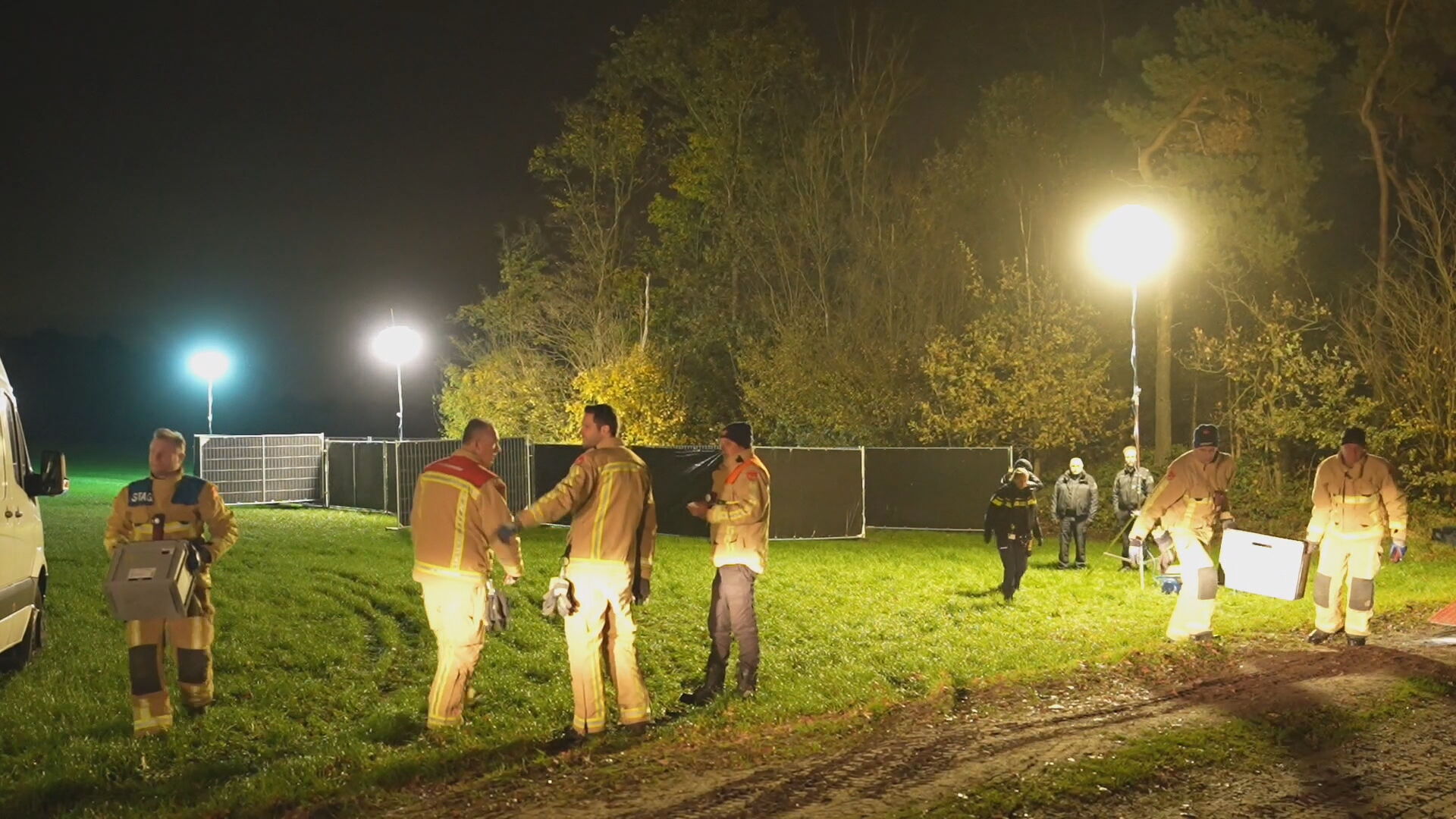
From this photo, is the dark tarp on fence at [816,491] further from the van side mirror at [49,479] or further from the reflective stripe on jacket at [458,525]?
the reflective stripe on jacket at [458,525]

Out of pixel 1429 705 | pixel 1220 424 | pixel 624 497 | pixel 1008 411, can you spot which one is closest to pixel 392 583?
pixel 624 497

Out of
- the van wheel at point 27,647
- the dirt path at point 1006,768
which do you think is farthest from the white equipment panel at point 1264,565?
the van wheel at point 27,647

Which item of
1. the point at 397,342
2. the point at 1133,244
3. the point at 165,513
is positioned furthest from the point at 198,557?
the point at 397,342

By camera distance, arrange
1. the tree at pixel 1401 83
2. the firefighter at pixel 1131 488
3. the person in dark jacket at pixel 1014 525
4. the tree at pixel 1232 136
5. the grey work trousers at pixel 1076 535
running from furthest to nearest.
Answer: the tree at pixel 1401 83, the tree at pixel 1232 136, the grey work trousers at pixel 1076 535, the firefighter at pixel 1131 488, the person in dark jacket at pixel 1014 525

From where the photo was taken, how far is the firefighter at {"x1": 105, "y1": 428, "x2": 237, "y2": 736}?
819 centimetres

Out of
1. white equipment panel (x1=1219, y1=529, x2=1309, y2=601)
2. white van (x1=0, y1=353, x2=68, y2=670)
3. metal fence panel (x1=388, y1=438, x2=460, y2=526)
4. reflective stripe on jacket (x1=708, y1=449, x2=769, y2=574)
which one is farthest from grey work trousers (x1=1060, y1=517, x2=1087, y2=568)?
white van (x1=0, y1=353, x2=68, y2=670)

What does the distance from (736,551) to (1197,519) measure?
15.5 ft

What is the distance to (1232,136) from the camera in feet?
98.6

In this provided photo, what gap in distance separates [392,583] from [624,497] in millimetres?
8253

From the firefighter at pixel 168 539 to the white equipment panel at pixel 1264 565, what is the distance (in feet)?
28.2

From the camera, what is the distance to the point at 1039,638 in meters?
12.6

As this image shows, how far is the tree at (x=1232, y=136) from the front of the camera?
1162 inches

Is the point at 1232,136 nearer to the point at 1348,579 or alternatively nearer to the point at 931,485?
the point at 931,485

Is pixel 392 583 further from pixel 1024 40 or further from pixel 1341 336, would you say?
pixel 1024 40
